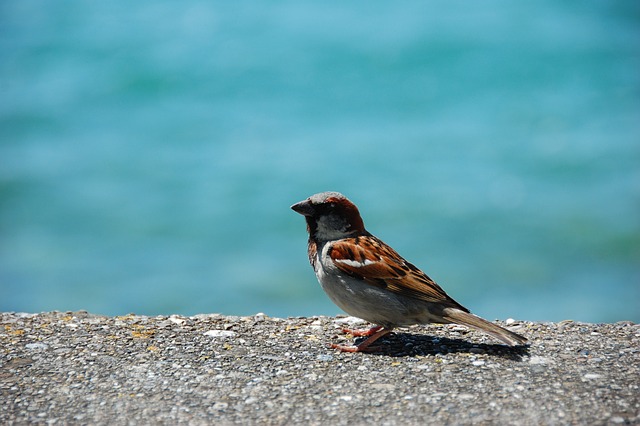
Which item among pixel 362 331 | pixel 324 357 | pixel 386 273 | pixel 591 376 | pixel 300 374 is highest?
pixel 386 273

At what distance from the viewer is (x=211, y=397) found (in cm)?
396

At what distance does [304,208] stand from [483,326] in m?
1.30

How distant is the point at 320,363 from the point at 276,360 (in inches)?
10.5

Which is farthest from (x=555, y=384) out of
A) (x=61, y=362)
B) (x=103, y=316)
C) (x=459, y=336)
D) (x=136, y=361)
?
(x=103, y=316)

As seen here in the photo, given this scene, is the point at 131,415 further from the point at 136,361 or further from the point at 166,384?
the point at 136,361

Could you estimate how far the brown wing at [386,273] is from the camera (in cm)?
454

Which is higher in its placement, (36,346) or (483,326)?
(36,346)

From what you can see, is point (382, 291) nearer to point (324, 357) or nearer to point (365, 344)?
point (365, 344)

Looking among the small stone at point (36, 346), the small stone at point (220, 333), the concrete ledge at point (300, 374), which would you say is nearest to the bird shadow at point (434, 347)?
the concrete ledge at point (300, 374)

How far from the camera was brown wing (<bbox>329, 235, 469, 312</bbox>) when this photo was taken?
14.9 feet

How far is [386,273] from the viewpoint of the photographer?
4.57 m

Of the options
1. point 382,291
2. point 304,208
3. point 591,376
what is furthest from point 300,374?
point 591,376

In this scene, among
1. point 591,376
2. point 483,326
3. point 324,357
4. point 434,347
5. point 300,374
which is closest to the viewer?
point 591,376

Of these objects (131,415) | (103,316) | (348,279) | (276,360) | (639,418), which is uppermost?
(103,316)
